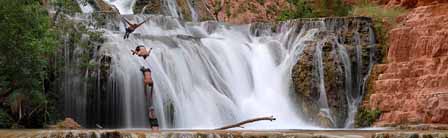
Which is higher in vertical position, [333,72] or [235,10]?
[235,10]

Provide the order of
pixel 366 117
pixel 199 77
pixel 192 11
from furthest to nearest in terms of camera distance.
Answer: pixel 192 11
pixel 199 77
pixel 366 117

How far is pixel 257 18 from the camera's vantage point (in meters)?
41.2

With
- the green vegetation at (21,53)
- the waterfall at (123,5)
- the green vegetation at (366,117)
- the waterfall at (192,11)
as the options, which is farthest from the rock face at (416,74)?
the waterfall at (192,11)

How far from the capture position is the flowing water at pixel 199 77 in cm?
2170

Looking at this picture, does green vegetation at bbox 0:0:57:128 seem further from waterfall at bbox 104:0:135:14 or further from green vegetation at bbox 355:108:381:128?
waterfall at bbox 104:0:135:14

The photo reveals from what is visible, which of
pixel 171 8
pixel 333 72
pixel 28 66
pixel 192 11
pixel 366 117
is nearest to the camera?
pixel 28 66

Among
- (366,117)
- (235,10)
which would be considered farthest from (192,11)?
(366,117)

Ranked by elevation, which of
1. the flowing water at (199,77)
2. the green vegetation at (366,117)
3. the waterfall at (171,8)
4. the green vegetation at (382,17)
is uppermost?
the waterfall at (171,8)

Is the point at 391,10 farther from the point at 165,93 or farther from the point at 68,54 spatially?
the point at 68,54

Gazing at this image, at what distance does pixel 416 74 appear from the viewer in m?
21.9

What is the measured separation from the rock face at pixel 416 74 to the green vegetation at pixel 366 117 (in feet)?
0.59

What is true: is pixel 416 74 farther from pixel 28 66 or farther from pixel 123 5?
pixel 123 5

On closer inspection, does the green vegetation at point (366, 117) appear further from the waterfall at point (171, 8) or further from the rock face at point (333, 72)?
the waterfall at point (171, 8)

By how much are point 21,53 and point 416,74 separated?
1074 cm
